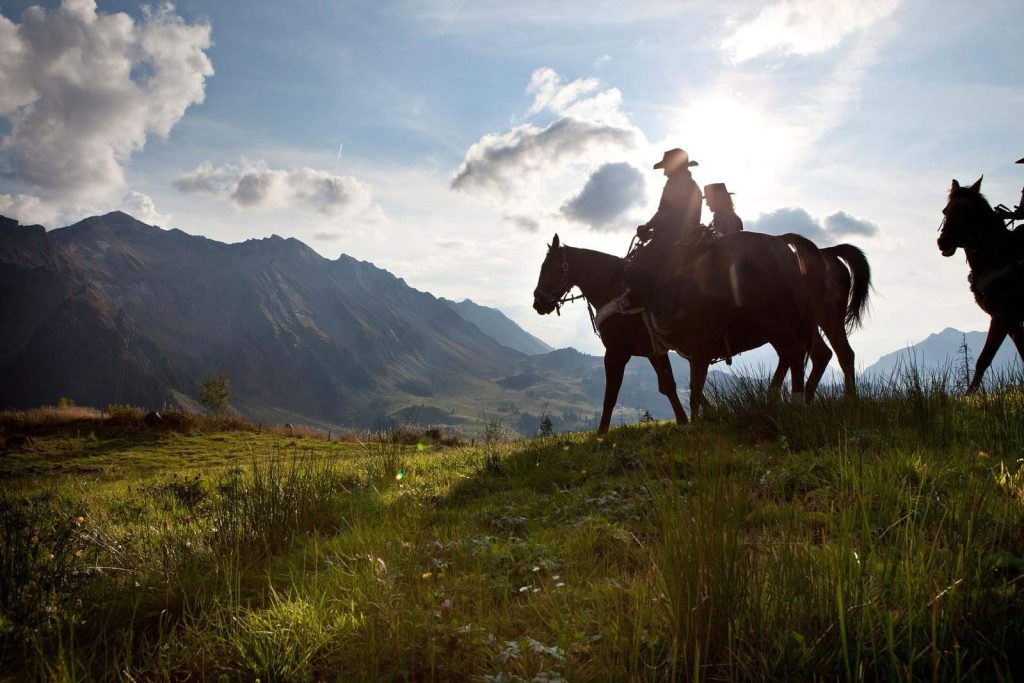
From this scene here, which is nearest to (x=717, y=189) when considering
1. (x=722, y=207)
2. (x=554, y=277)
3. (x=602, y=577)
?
(x=722, y=207)

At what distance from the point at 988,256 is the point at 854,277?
2315 mm

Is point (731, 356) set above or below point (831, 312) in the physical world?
below

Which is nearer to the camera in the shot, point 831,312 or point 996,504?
point 996,504

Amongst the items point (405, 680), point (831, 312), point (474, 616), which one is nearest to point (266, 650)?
point (405, 680)

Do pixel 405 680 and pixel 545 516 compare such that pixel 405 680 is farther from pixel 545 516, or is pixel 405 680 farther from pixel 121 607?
pixel 545 516

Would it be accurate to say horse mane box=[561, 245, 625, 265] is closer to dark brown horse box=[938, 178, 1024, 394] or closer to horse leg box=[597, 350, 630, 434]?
horse leg box=[597, 350, 630, 434]

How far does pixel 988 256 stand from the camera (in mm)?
10711

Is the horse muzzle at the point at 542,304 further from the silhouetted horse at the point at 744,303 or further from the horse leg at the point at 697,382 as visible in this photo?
the horse leg at the point at 697,382

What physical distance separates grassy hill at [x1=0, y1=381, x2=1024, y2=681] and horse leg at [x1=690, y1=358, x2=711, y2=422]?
3.16m

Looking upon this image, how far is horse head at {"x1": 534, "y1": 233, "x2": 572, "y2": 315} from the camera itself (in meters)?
13.9

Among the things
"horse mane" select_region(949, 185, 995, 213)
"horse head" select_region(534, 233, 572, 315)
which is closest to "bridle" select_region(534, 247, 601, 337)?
"horse head" select_region(534, 233, 572, 315)

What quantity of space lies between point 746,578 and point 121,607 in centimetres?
413

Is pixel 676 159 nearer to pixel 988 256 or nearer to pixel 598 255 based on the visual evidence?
pixel 598 255

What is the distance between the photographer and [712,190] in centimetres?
1341
